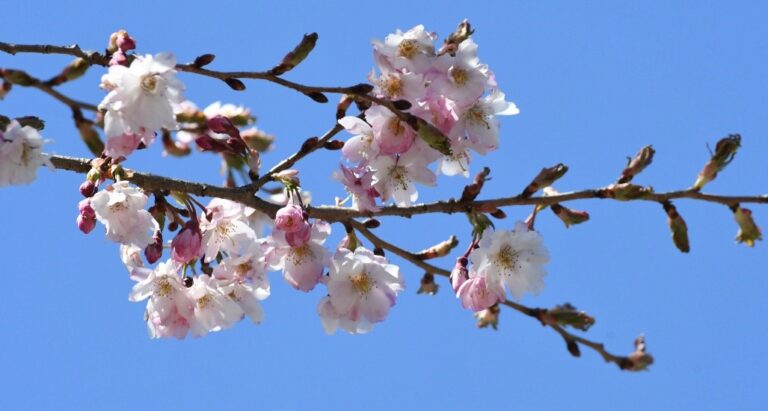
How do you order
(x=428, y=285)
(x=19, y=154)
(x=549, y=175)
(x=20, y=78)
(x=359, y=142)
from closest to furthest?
(x=20, y=78), (x=19, y=154), (x=549, y=175), (x=359, y=142), (x=428, y=285)

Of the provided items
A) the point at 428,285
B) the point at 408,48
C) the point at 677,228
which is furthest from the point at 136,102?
the point at 677,228

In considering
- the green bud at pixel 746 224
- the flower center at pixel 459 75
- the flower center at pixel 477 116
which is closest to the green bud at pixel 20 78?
the flower center at pixel 459 75

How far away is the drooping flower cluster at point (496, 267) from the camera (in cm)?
301

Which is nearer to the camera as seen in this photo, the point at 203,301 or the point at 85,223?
the point at 85,223

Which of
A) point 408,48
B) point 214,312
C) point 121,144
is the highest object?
point 408,48

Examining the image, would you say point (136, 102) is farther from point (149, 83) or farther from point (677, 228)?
point (677, 228)

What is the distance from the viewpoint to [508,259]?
304 cm

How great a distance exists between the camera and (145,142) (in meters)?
2.86

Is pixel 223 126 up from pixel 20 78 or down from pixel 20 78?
up

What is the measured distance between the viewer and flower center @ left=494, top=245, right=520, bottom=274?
3.03m

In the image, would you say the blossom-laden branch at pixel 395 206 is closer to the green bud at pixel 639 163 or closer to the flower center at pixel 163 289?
the green bud at pixel 639 163

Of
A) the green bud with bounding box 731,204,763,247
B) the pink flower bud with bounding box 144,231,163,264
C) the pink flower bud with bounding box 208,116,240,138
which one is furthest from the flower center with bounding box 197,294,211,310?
the green bud with bounding box 731,204,763,247

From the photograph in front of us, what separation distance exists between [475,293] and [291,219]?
1.97 feet

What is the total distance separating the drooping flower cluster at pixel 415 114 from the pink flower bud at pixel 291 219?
23 cm
